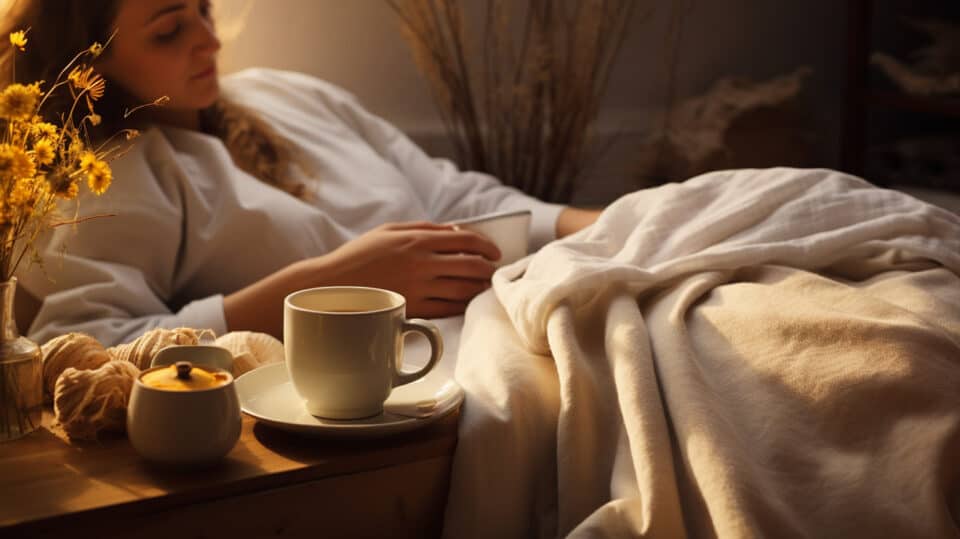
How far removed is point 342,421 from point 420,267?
1.32 ft

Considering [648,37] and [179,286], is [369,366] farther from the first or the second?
[648,37]

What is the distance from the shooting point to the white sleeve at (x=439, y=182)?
1.81 m

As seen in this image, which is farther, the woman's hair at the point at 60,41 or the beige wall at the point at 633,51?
the beige wall at the point at 633,51

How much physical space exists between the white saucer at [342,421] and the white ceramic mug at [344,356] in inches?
0.7

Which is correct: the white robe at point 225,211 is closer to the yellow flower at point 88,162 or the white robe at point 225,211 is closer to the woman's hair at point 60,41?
the woman's hair at point 60,41

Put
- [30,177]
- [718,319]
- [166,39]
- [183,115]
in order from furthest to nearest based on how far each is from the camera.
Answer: [183,115] → [166,39] → [718,319] → [30,177]

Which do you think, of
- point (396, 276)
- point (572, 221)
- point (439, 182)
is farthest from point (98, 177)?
point (439, 182)

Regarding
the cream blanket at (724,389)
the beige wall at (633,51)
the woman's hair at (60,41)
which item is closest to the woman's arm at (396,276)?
the cream blanket at (724,389)

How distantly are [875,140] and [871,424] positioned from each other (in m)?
2.24

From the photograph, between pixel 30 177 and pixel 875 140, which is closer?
pixel 30 177

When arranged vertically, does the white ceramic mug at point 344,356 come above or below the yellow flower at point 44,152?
below

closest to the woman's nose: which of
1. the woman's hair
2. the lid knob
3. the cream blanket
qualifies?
the woman's hair

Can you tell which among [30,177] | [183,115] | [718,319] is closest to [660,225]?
[718,319]

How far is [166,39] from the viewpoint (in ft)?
A: 4.56
